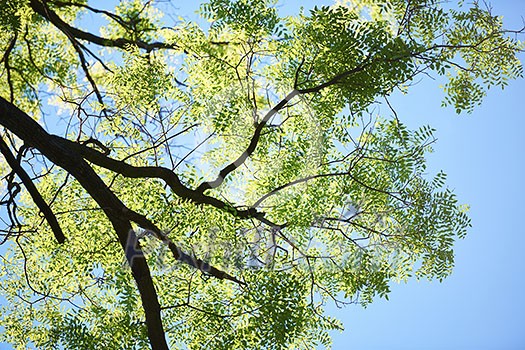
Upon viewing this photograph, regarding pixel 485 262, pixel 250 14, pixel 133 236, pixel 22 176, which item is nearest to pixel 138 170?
pixel 133 236

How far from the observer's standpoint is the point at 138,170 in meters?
2.42

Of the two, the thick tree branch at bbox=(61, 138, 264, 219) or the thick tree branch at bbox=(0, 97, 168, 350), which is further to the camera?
the thick tree branch at bbox=(61, 138, 264, 219)

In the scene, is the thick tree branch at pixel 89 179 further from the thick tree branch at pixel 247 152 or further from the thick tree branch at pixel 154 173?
the thick tree branch at pixel 247 152

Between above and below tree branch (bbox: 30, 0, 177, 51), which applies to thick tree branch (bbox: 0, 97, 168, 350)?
below

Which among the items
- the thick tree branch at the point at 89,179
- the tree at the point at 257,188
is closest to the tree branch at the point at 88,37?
the tree at the point at 257,188

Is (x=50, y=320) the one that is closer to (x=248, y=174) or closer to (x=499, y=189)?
(x=248, y=174)

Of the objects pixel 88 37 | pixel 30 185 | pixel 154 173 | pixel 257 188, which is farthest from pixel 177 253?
pixel 88 37

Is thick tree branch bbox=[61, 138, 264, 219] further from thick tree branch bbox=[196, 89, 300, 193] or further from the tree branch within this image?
the tree branch

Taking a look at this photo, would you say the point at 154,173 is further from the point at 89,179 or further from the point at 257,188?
the point at 257,188

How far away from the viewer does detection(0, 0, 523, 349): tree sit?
2426mm

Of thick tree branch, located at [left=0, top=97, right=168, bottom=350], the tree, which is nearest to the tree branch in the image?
the tree

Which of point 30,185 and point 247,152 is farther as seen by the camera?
point 247,152

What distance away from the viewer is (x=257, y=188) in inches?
106

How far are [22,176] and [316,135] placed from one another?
1154 millimetres
